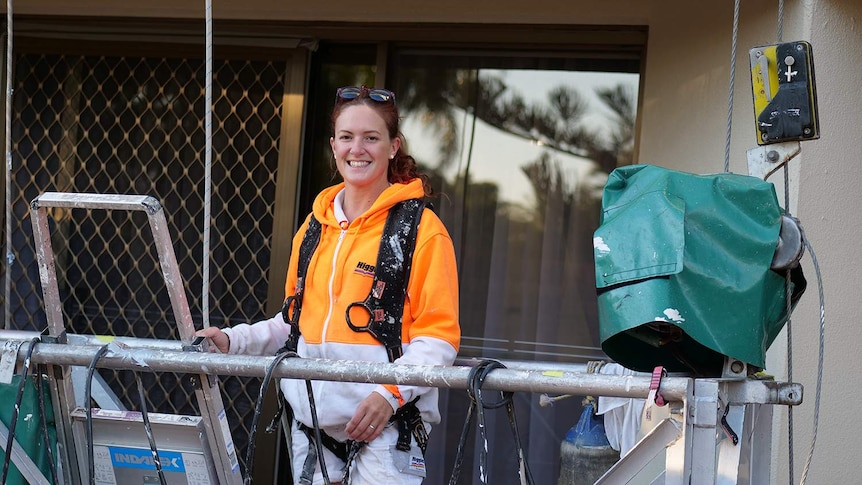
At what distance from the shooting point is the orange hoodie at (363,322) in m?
2.48

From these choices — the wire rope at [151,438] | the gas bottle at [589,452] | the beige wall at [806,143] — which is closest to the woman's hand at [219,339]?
the wire rope at [151,438]

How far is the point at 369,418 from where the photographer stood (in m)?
A: 2.40

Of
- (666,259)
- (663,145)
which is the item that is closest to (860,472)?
(663,145)

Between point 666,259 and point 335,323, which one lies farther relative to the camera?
point 335,323

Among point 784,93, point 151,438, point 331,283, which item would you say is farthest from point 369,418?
point 784,93

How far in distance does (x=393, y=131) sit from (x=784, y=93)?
1070 mm

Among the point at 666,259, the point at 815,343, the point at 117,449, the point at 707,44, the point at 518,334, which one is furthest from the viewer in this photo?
the point at 518,334

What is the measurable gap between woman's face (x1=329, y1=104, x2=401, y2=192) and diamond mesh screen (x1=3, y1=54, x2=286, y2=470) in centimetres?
220

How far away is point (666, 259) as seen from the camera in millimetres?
1910

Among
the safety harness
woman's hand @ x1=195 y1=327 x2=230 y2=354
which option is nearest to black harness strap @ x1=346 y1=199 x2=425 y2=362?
the safety harness

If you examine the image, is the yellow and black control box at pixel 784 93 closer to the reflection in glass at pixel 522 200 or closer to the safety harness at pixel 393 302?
the safety harness at pixel 393 302

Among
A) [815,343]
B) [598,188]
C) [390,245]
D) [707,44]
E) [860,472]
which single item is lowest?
[860,472]

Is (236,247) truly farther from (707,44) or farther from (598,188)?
(707,44)

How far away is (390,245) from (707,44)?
7.14ft
